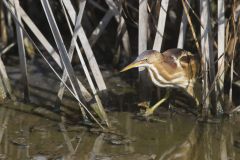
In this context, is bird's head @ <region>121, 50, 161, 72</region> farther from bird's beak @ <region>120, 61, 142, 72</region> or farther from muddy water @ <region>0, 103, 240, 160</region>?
muddy water @ <region>0, 103, 240, 160</region>

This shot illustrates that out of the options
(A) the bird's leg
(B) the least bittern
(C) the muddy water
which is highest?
(B) the least bittern

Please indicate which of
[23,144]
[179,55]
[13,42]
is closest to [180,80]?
[179,55]

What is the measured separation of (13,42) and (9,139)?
1416 millimetres

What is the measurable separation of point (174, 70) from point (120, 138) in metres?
0.67

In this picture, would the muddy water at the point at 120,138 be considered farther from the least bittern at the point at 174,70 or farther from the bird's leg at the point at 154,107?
the least bittern at the point at 174,70

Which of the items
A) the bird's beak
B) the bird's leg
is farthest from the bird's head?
the bird's leg

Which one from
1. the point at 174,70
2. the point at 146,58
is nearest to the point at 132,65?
the point at 146,58

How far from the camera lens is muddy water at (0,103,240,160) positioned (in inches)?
149

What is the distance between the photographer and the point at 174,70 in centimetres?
425

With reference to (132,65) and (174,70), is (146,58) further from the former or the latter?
(174,70)

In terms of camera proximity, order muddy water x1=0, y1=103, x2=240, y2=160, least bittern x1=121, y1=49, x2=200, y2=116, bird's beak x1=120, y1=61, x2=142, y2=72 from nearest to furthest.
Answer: muddy water x1=0, y1=103, x2=240, y2=160 < bird's beak x1=120, y1=61, x2=142, y2=72 < least bittern x1=121, y1=49, x2=200, y2=116

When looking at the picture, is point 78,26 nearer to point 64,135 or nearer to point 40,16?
point 64,135

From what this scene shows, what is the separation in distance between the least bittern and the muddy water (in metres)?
0.23

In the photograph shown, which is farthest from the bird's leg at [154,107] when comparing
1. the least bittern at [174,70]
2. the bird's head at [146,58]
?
the bird's head at [146,58]
